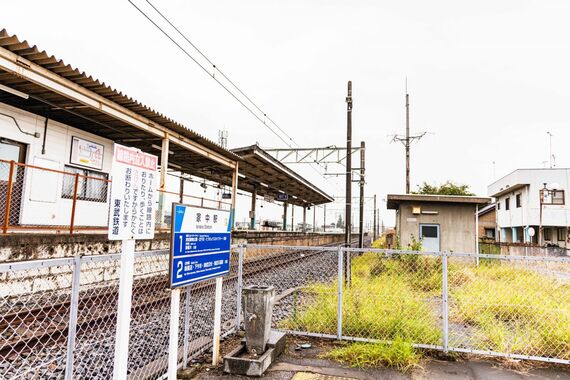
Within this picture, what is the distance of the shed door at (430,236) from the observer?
52.4 feet

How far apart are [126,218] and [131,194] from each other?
0.71ft

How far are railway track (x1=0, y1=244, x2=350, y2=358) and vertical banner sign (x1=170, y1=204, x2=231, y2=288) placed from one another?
70cm

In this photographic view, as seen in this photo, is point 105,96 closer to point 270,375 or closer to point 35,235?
point 35,235

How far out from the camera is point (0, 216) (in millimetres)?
9797

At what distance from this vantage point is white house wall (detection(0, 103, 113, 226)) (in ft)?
33.8

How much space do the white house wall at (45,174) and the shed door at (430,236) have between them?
42.2 ft

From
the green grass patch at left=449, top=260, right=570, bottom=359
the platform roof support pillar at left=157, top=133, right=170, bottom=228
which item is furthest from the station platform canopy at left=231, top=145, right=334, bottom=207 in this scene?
the green grass patch at left=449, top=260, right=570, bottom=359

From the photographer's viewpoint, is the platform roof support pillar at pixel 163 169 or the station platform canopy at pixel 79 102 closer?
the station platform canopy at pixel 79 102

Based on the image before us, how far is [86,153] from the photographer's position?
41.2 feet

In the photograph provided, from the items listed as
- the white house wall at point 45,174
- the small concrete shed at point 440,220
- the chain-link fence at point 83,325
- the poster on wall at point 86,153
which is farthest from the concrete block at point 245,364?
the small concrete shed at point 440,220

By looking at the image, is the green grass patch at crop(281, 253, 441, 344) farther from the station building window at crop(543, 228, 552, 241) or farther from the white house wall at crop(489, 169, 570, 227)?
the station building window at crop(543, 228, 552, 241)

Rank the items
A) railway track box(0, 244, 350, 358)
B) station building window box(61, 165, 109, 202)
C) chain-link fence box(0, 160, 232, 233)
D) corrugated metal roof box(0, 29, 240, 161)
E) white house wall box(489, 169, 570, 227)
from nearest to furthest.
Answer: railway track box(0, 244, 350, 358), corrugated metal roof box(0, 29, 240, 161), chain-link fence box(0, 160, 232, 233), station building window box(61, 165, 109, 202), white house wall box(489, 169, 570, 227)

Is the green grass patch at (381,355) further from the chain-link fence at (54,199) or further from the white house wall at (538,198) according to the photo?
the white house wall at (538,198)

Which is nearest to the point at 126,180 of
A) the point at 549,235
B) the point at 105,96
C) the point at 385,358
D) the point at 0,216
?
the point at 385,358
